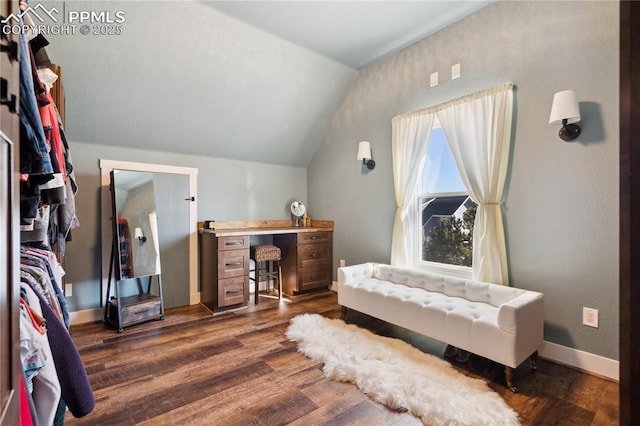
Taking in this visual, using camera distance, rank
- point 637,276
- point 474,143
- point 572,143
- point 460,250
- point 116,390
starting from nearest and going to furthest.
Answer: point 637,276 → point 116,390 → point 572,143 → point 474,143 → point 460,250

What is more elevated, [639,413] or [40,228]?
[40,228]

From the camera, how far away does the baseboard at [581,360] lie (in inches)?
76.8

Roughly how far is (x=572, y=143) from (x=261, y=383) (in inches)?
108

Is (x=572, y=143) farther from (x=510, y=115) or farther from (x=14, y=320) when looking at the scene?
(x=14, y=320)

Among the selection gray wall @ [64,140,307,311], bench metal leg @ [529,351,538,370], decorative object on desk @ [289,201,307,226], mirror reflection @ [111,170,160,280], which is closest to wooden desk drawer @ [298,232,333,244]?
decorative object on desk @ [289,201,307,226]

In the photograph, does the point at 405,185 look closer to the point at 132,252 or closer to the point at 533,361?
the point at 533,361

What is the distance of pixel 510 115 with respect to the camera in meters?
2.38

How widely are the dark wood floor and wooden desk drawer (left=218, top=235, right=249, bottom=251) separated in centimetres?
87

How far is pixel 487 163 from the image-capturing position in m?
2.51

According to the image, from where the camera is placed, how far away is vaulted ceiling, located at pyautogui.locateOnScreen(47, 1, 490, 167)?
2441mm

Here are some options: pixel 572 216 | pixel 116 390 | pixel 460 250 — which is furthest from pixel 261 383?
pixel 572 216

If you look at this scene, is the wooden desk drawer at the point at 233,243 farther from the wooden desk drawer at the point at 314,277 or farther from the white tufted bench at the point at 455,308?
the white tufted bench at the point at 455,308

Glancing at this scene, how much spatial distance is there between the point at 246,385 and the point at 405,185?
2382 mm

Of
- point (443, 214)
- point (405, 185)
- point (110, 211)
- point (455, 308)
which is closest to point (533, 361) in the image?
point (455, 308)
